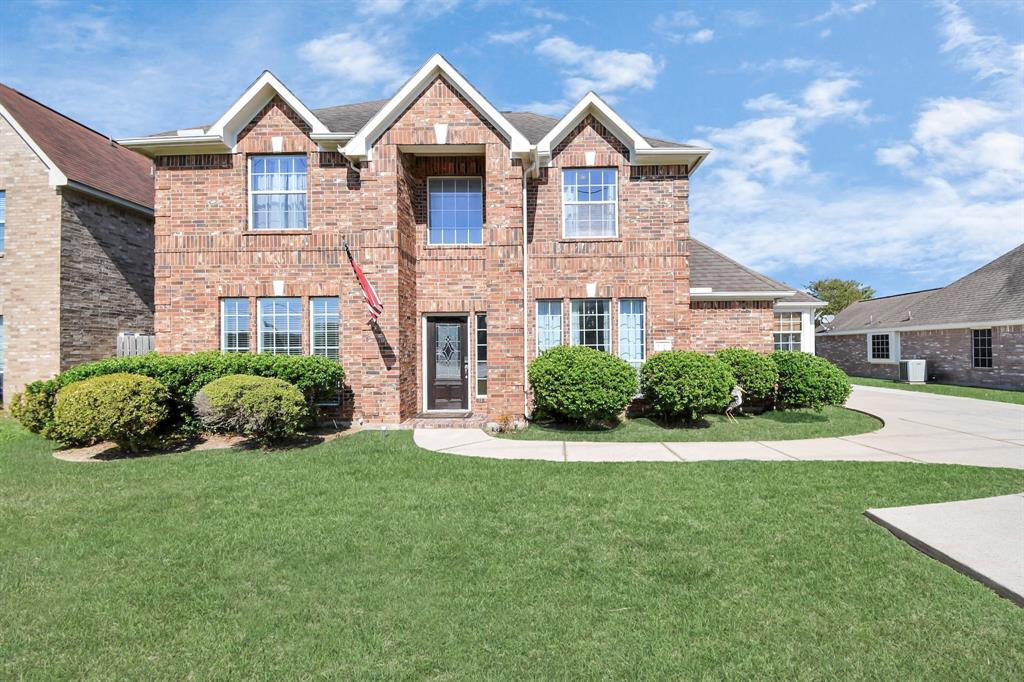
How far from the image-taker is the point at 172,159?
11.5 meters

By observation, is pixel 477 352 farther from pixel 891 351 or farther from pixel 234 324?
pixel 891 351

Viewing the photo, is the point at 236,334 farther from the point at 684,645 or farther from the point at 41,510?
the point at 684,645

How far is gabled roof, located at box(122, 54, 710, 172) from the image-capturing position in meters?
10.8

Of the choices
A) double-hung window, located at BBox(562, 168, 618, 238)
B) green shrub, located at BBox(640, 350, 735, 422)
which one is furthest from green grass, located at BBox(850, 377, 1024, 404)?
double-hung window, located at BBox(562, 168, 618, 238)

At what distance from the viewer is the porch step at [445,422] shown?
10.9 meters

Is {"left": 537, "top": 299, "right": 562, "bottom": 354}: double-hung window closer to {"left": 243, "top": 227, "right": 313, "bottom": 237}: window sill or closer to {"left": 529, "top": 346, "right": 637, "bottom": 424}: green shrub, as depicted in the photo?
{"left": 529, "top": 346, "right": 637, "bottom": 424}: green shrub

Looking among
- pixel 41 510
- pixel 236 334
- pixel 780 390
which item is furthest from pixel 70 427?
pixel 780 390

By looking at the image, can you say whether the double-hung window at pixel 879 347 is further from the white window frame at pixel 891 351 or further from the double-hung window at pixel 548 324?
the double-hung window at pixel 548 324

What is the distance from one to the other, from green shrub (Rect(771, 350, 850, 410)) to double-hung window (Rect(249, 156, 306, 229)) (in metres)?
12.1

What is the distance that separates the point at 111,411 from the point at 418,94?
28.4ft

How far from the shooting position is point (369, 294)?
34.2 feet

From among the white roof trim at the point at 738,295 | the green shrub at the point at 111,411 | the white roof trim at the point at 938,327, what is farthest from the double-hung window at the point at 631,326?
the white roof trim at the point at 938,327

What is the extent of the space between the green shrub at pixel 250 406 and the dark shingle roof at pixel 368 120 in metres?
6.46

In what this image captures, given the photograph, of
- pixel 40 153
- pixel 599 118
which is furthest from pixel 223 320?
pixel 599 118
